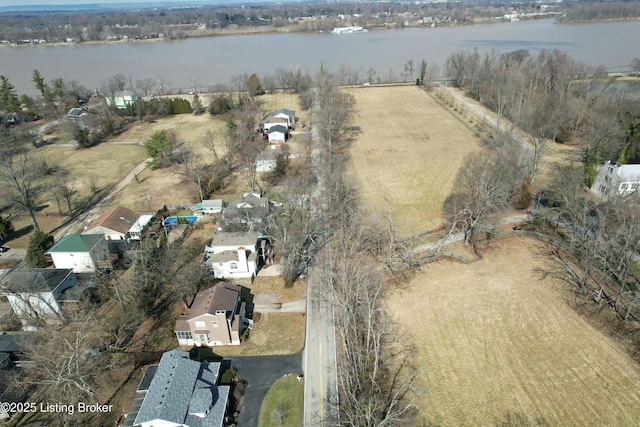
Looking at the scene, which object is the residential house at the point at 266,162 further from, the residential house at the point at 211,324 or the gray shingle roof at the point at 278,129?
the residential house at the point at 211,324

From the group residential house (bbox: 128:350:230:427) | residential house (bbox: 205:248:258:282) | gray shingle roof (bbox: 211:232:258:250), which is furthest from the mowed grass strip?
residential house (bbox: 128:350:230:427)

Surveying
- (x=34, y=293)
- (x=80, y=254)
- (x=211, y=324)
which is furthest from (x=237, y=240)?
(x=34, y=293)

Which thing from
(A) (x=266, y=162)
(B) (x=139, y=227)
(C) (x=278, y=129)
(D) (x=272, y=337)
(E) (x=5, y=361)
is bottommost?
(D) (x=272, y=337)

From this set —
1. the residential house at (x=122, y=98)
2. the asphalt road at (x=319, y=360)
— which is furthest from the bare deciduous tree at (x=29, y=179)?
Result: the asphalt road at (x=319, y=360)

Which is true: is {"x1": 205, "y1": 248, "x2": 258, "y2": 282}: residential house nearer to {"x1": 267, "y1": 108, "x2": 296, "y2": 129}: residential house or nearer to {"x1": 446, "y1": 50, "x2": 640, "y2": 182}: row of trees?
{"x1": 446, "y1": 50, "x2": 640, "y2": 182}: row of trees

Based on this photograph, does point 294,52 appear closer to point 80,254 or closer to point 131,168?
point 131,168

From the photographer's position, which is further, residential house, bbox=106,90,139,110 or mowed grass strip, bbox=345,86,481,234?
residential house, bbox=106,90,139,110

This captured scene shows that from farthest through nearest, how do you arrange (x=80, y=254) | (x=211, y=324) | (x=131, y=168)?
(x=131, y=168), (x=80, y=254), (x=211, y=324)
